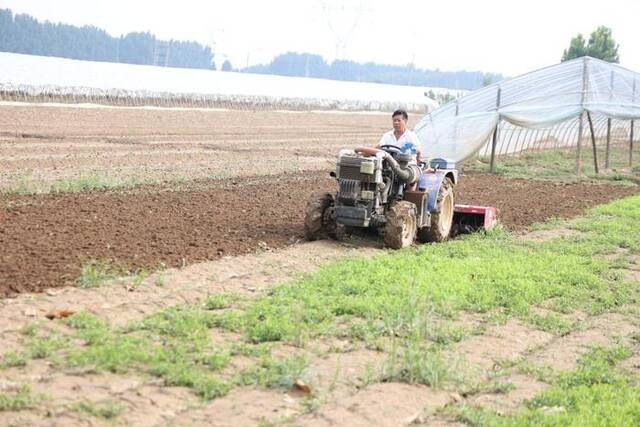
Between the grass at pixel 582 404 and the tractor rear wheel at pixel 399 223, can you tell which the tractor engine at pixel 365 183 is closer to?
the tractor rear wheel at pixel 399 223

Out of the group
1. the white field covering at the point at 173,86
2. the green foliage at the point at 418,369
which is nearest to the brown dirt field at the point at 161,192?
the green foliage at the point at 418,369

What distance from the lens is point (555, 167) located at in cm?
2631

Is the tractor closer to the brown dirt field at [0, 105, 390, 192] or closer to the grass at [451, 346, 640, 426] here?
the grass at [451, 346, 640, 426]

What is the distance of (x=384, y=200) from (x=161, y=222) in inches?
115

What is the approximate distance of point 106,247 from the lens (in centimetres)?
995

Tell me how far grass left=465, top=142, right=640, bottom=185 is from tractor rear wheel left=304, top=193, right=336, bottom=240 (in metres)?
12.5

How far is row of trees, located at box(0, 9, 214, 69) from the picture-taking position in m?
81.0

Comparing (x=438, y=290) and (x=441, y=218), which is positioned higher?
(x=441, y=218)

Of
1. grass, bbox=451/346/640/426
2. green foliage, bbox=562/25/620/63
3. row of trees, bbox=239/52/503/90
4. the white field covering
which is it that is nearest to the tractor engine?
grass, bbox=451/346/640/426

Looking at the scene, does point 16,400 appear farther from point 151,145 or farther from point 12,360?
point 151,145

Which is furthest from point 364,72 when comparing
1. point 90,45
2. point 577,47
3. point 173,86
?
point 173,86

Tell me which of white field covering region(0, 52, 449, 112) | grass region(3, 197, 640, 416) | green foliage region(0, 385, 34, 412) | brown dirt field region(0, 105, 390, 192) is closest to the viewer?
green foliage region(0, 385, 34, 412)

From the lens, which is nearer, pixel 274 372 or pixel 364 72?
pixel 274 372

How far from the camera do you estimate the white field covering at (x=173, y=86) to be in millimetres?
38656
